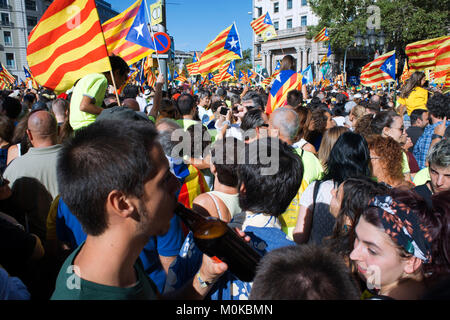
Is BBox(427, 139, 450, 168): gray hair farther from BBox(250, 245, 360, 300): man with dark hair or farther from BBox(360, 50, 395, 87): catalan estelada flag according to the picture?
BBox(360, 50, 395, 87): catalan estelada flag

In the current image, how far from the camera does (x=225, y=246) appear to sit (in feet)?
4.39

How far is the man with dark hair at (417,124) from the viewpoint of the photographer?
507 centimetres

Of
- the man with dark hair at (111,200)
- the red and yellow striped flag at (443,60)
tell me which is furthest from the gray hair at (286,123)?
the red and yellow striped flag at (443,60)

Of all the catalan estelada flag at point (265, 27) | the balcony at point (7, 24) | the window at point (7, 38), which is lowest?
the catalan estelada flag at point (265, 27)

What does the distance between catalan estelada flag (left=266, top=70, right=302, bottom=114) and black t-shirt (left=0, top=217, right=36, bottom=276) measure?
462 centimetres

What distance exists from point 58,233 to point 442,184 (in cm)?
298

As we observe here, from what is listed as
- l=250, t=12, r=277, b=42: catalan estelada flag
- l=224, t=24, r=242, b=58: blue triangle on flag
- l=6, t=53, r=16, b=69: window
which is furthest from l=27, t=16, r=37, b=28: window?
l=224, t=24, r=242, b=58: blue triangle on flag

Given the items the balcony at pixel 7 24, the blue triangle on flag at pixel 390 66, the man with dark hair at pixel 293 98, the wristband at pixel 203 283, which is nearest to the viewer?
the wristband at pixel 203 283

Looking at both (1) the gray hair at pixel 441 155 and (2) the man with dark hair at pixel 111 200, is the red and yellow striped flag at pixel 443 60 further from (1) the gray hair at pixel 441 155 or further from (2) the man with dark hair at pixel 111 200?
(2) the man with dark hair at pixel 111 200

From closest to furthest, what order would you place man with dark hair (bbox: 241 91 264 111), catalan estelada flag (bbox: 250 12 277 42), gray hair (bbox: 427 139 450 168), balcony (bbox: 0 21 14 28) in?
gray hair (bbox: 427 139 450 168), man with dark hair (bbox: 241 91 264 111), catalan estelada flag (bbox: 250 12 277 42), balcony (bbox: 0 21 14 28)

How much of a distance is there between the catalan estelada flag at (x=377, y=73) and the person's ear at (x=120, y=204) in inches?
393

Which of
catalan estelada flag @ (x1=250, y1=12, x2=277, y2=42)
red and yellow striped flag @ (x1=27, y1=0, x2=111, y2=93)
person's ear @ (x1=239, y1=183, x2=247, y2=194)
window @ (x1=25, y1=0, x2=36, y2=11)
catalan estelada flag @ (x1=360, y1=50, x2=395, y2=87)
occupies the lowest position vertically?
person's ear @ (x1=239, y1=183, x2=247, y2=194)

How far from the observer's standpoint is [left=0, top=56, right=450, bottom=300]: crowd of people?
118 centimetres

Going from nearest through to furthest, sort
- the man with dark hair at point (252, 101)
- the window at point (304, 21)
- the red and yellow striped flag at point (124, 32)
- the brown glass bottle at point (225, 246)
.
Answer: the brown glass bottle at point (225, 246) < the red and yellow striped flag at point (124, 32) < the man with dark hair at point (252, 101) < the window at point (304, 21)
